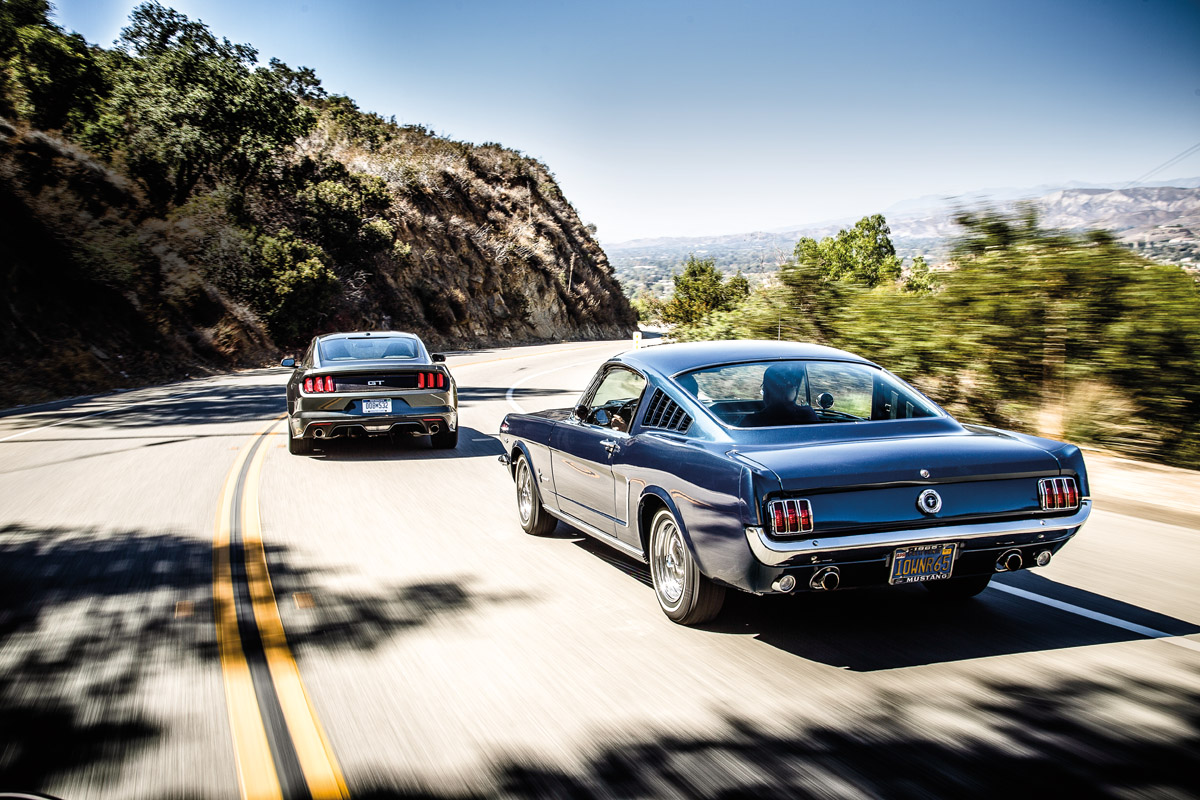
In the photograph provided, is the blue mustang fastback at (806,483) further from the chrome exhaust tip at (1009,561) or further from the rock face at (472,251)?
the rock face at (472,251)

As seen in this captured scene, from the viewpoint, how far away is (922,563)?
14.4 ft

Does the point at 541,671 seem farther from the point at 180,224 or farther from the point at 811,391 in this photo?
the point at 180,224

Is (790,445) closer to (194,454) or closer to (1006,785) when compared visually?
(1006,785)

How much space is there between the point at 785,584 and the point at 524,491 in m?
3.44

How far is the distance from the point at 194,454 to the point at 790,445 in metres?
9.10

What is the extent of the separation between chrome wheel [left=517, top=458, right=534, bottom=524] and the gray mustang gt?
12.8ft

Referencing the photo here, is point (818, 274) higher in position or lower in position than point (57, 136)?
lower

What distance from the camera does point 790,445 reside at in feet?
15.0

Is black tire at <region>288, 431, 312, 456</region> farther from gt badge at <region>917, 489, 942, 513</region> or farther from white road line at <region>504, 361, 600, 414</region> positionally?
gt badge at <region>917, 489, 942, 513</region>

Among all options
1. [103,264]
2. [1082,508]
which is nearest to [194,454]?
[1082,508]

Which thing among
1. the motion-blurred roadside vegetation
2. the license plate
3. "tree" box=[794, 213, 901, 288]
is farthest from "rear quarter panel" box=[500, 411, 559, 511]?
"tree" box=[794, 213, 901, 288]

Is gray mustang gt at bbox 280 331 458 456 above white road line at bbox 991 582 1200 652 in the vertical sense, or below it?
above

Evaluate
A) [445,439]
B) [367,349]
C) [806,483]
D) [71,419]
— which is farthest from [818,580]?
[71,419]

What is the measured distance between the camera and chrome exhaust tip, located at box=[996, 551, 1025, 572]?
14.9 ft
